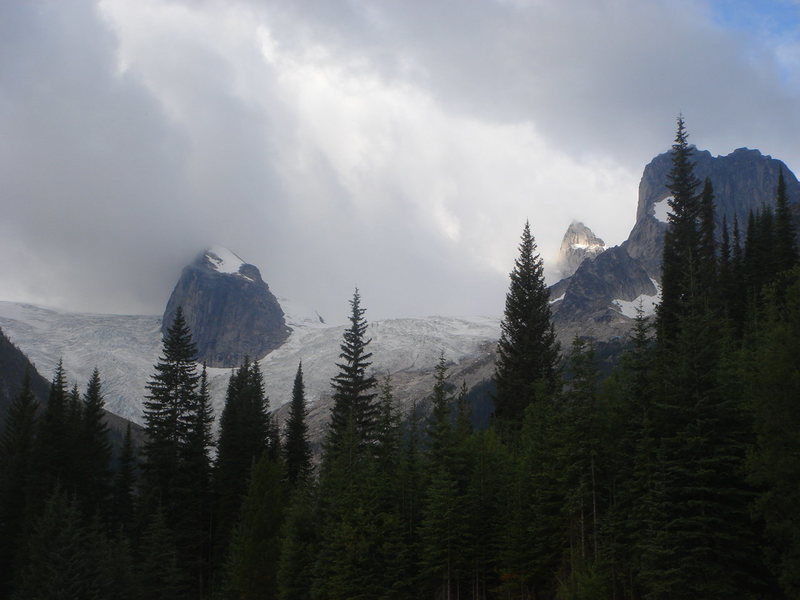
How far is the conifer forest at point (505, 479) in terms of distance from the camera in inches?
1232

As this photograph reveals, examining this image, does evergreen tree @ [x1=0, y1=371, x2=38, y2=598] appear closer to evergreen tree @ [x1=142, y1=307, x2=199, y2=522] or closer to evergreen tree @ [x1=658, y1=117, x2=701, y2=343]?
evergreen tree @ [x1=142, y1=307, x2=199, y2=522]

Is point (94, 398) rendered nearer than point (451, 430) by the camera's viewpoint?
No

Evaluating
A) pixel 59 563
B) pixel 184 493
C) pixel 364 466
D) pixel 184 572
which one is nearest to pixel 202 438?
pixel 184 493

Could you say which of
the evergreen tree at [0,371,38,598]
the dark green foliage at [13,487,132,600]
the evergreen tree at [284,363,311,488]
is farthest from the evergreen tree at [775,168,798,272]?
the evergreen tree at [0,371,38,598]

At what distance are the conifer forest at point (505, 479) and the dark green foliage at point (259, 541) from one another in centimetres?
15

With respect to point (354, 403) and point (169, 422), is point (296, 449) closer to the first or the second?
point (169, 422)

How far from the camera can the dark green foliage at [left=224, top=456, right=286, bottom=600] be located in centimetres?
5642

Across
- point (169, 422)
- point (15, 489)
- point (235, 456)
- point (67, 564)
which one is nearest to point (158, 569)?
point (67, 564)

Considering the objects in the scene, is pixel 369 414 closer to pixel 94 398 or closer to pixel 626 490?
pixel 626 490

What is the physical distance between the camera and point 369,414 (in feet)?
200

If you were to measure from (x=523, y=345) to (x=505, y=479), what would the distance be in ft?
60.9

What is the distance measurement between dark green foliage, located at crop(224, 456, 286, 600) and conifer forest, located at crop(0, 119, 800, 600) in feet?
0.48

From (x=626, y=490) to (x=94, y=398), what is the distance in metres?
59.8

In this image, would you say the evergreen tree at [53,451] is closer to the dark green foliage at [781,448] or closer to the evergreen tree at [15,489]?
the evergreen tree at [15,489]
